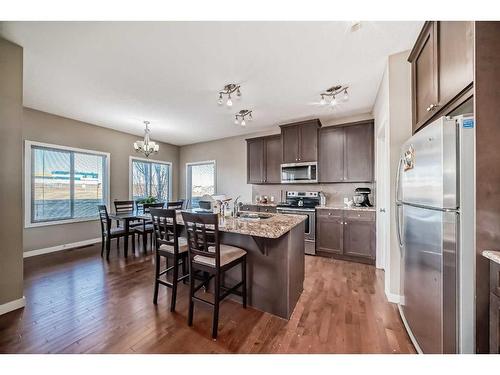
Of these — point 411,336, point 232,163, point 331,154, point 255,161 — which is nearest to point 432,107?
point 411,336

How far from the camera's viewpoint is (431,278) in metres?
1.25

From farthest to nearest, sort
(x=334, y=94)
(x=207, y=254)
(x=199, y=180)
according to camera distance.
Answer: (x=199, y=180) < (x=334, y=94) < (x=207, y=254)

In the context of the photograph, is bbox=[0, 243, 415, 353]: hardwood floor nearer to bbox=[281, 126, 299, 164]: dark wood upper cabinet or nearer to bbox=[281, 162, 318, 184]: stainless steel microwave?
bbox=[281, 162, 318, 184]: stainless steel microwave

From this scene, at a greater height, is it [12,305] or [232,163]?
[232,163]

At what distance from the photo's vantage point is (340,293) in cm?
233

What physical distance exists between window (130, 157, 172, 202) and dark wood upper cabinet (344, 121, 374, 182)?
500 cm

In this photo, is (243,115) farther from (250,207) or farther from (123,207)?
(123,207)

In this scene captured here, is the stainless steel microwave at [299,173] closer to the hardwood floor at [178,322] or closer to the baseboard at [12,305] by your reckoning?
the hardwood floor at [178,322]

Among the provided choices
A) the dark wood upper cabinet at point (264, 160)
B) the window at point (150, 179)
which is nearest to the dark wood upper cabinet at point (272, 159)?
the dark wood upper cabinet at point (264, 160)

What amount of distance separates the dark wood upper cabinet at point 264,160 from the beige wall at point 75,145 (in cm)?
310

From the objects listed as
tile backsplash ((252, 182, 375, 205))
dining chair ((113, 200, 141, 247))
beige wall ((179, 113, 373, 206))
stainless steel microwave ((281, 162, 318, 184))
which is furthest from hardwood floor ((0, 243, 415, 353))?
beige wall ((179, 113, 373, 206))

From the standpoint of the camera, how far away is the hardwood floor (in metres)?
1.52

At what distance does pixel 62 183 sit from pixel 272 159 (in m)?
4.37

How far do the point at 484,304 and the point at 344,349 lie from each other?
920mm
